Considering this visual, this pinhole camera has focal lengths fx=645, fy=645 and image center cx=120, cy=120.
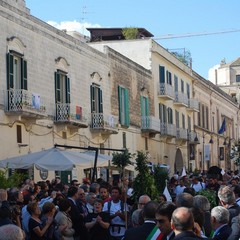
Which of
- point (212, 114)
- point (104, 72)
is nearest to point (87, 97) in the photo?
point (104, 72)

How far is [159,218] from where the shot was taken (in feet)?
21.0

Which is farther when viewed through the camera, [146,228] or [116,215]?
[116,215]

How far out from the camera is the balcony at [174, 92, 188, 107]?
135 feet

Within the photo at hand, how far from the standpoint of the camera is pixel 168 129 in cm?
3906

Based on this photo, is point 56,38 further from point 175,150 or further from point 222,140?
point 222,140

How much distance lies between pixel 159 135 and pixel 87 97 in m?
10.5

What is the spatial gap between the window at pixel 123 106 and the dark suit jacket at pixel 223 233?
80.1 ft

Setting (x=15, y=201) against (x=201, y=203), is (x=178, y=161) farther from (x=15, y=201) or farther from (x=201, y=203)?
(x=201, y=203)

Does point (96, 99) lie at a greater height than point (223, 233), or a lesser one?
greater

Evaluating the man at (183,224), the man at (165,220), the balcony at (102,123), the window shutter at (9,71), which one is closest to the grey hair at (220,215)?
the man at (165,220)

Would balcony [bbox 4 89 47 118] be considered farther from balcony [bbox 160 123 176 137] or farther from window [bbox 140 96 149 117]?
balcony [bbox 160 123 176 137]

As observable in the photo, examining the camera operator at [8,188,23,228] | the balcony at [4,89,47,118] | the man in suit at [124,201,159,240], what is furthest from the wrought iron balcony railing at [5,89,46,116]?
the man in suit at [124,201,159,240]

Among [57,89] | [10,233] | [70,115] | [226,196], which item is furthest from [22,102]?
[10,233]

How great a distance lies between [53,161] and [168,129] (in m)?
22.6
